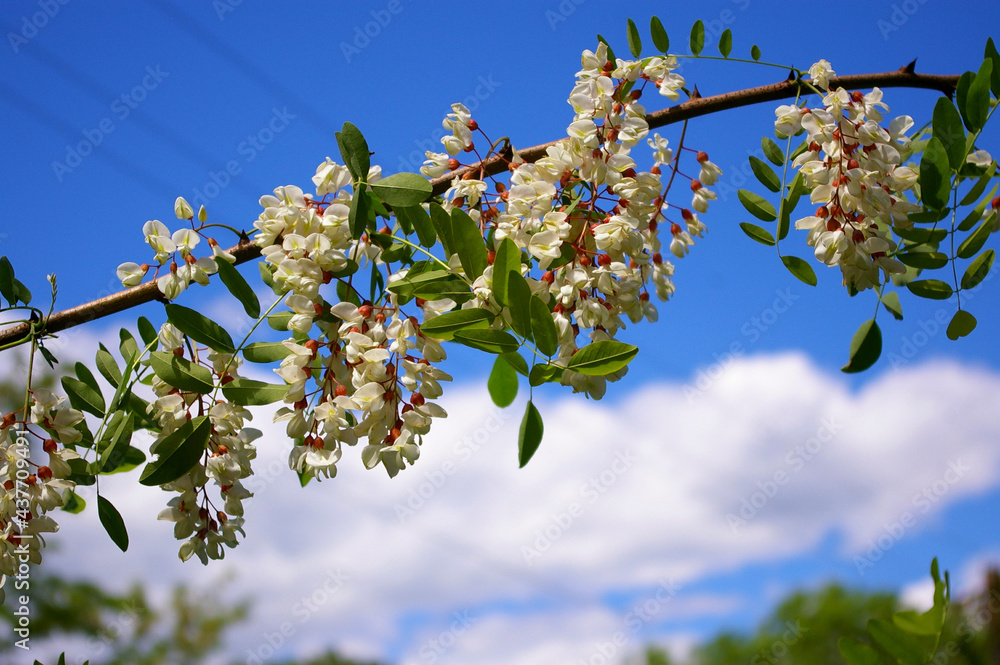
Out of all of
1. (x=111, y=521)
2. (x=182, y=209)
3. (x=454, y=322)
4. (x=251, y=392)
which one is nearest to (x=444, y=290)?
(x=454, y=322)

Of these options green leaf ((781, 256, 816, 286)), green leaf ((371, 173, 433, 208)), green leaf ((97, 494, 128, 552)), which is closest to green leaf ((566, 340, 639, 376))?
green leaf ((371, 173, 433, 208))

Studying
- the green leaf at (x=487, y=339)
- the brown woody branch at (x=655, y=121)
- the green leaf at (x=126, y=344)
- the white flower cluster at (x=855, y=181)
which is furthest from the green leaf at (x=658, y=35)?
the green leaf at (x=126, y=344)

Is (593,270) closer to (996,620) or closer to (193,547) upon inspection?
(193,547)

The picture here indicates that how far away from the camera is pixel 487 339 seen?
714 millimetres

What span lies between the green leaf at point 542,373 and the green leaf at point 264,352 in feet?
1.06

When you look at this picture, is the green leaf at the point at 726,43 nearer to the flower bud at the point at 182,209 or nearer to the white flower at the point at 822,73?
the white flower at the point at 822,73

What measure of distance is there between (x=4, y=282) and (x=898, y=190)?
1181 millimetres

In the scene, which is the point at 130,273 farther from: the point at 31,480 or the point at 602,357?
the point at 602,357

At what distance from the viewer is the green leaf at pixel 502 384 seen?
0.80 m

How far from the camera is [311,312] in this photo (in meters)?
0.79

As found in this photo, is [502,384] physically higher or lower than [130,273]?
lower

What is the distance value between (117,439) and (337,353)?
36cm

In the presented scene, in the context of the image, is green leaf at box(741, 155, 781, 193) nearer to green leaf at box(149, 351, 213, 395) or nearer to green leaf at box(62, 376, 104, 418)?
green leaf at box(149, 351, 213, 395)

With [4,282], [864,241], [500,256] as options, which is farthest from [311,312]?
[864,241]
